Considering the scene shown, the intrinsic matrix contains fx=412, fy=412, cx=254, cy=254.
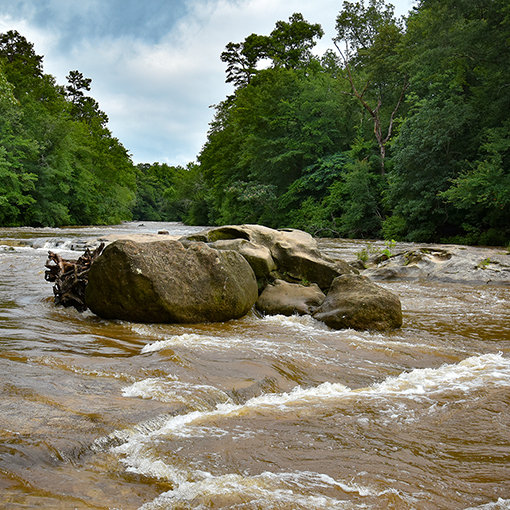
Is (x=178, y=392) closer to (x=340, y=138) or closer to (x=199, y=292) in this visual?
(x=199, y=292)

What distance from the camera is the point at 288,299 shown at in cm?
653

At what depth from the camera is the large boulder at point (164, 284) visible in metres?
5.14

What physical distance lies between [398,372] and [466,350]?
1227mm

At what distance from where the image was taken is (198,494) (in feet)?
5.96

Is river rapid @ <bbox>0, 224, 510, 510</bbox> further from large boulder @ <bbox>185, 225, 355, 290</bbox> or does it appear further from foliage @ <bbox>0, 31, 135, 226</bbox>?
foliage @ <bbox>0, 31, 135, 226</bbox>

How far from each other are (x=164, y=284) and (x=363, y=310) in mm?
2633

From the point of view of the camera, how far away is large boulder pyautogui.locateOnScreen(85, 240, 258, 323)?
5.14 meters

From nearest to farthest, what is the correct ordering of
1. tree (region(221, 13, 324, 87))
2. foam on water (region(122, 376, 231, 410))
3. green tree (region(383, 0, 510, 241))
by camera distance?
1. foam on water (region(122, 376, 231, 410))
2. green tree (region(383, 0, 510, 241))
3. tree (region(221, 13, 324, 87))

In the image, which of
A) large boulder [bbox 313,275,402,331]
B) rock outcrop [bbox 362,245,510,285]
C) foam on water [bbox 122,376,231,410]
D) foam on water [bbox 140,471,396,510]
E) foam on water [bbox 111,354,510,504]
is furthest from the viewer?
rock outcrop [bbox 362,245,510,285]

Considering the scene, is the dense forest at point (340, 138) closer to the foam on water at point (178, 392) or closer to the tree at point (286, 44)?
the tree at point (286, 44)

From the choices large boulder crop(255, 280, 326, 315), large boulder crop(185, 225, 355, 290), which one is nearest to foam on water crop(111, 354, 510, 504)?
large boulder crop(255, 280, 326, 315)

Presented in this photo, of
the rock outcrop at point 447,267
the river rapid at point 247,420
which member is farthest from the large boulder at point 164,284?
the rock outcrop at point 447,267

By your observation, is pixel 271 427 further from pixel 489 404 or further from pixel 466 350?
pixel 466 350

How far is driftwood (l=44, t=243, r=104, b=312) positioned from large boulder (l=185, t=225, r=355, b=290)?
203cm
